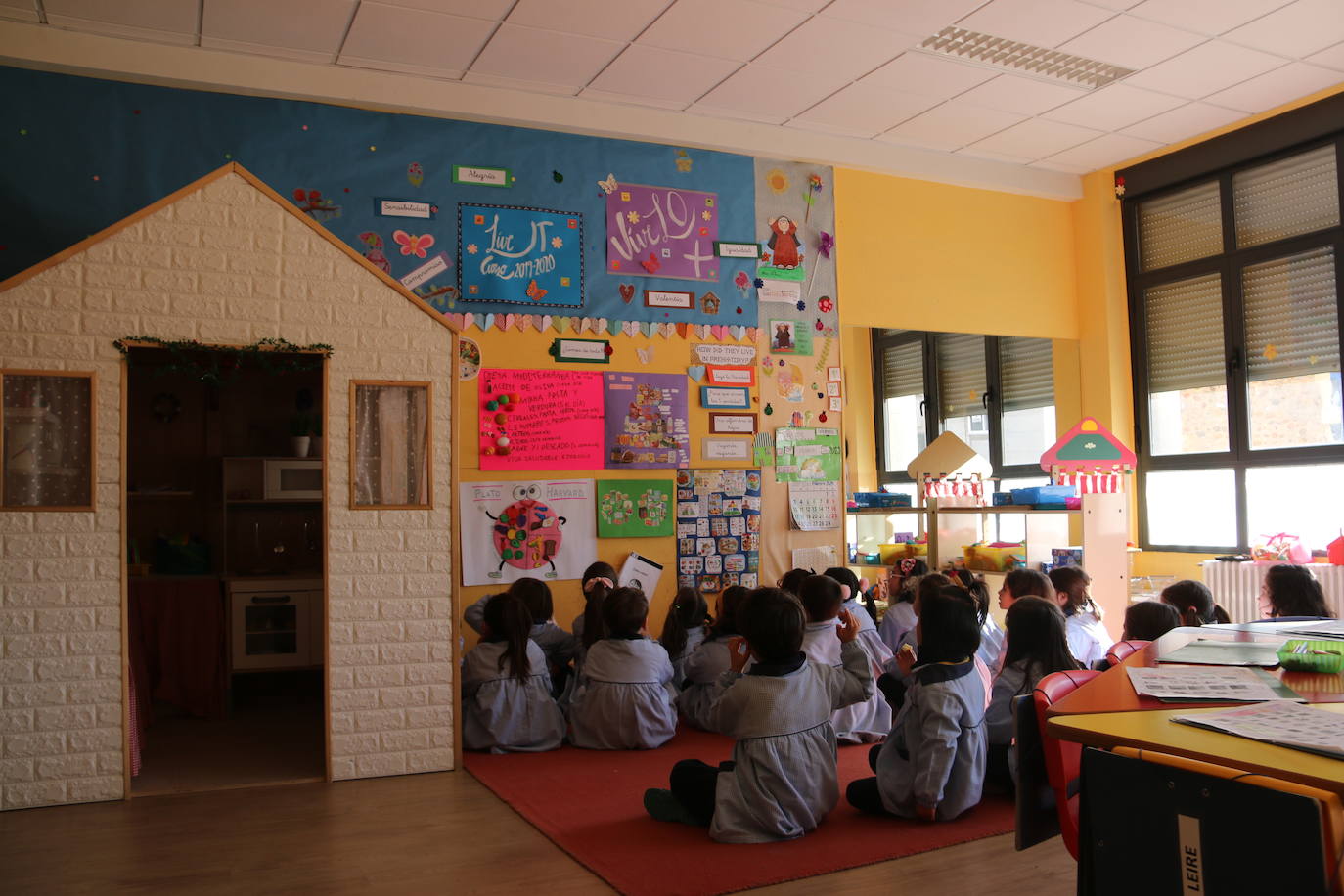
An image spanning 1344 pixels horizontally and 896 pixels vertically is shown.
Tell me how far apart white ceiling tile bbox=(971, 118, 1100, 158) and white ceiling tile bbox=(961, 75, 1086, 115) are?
264 millimetres

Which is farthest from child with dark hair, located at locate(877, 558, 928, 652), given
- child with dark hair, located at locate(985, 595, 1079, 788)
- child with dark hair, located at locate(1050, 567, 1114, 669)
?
child with dark hair, located at locate(985, 595, 1079, 788)

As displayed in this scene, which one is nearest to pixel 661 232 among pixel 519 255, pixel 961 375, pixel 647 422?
pixel 519 255

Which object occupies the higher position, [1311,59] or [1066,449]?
[1311,59]

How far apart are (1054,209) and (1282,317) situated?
68.3 inches

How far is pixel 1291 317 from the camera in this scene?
21.5 feet

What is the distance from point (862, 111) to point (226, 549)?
453 centimetres

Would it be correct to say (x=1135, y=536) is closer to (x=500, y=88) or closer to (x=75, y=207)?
(x=500, y=88)

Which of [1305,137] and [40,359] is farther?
[1305,137]

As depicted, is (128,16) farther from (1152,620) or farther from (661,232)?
(1152,620)

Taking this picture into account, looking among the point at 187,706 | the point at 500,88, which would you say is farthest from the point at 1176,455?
the point at 187,706

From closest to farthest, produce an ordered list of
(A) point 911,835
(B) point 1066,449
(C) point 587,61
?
(A) point 911,835 < (C) point 587,61 < (B) point 1066,449

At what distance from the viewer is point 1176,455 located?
715cm

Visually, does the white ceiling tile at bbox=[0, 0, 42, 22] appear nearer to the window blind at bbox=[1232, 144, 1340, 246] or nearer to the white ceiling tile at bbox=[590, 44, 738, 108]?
the white ceiling tile at bbox=[590, 44, 738, 108]

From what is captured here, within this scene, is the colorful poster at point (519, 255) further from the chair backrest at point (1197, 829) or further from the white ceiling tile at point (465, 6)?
the chair backrest at point (1197, 829)
